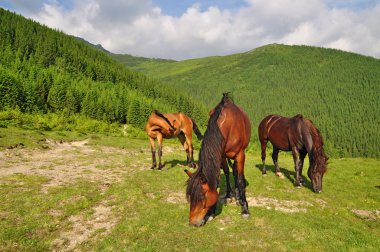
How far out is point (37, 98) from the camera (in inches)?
1929

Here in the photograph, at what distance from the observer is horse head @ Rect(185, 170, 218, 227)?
6699 mm

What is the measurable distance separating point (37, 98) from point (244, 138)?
169 ft

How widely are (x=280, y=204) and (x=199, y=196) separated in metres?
4.75

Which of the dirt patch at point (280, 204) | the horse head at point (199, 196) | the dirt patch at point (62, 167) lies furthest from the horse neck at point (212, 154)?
the dirt patch at point (62, 167)

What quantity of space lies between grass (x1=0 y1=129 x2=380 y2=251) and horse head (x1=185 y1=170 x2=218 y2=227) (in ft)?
2.00

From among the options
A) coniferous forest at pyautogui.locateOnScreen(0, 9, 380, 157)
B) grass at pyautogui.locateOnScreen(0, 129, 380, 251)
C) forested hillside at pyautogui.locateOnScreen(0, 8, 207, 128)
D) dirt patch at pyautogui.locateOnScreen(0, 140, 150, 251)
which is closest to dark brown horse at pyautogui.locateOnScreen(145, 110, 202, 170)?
dirt patch at pyautogui.locateOnScreen(0, 140, 150, 251)

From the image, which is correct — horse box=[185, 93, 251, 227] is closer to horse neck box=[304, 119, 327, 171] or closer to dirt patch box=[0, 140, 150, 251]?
dirt patch box=[0, 140, 150, 251]

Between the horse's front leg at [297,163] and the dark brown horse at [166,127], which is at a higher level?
the dark brown horse at [166,127]

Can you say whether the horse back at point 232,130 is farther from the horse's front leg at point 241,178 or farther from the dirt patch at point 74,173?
the dirt patch at point 74,173

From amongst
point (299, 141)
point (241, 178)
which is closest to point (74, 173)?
point (241, 178)

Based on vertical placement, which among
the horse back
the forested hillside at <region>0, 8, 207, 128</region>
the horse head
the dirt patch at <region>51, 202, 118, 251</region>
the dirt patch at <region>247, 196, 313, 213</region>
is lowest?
the dirt patch at <region>51, 202, 118, 251</region>

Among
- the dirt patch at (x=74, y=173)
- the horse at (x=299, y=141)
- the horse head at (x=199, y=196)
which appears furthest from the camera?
the horse at (x=299, y=141)

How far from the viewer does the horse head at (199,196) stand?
22.0 ft

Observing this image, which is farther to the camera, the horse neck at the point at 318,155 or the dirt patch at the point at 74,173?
the horse neck at the point at 318,155
